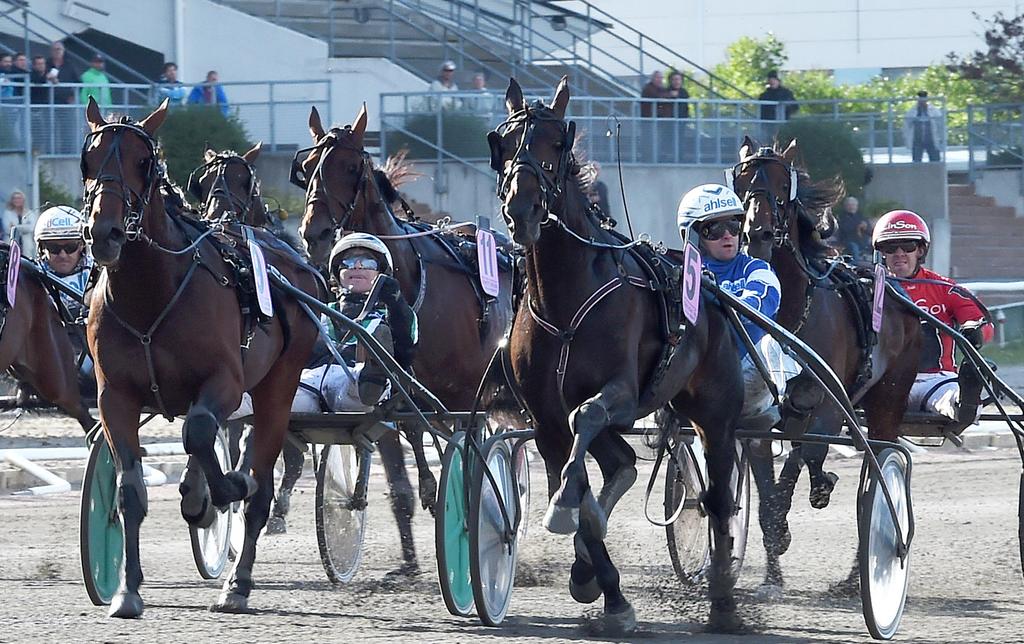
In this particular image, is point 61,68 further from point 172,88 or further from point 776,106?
point 776,106

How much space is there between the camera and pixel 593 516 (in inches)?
244

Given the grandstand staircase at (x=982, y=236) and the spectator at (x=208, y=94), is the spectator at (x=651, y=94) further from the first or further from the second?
the spectator at (x=208, y=94)

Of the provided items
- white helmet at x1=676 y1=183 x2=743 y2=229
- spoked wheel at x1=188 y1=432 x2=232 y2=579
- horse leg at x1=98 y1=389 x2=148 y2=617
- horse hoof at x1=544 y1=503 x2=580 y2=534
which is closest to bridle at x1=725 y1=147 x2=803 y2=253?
white helmet at x1=676 y1=183 x2=743 y2=229

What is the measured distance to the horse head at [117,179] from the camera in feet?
21.2

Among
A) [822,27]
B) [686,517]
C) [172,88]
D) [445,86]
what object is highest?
[822,27]

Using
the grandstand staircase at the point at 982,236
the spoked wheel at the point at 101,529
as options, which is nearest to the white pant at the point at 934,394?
the spoked wheel at the point at 101,529

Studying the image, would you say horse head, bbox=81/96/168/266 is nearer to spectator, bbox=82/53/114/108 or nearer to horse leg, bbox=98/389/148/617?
horse leg, bbox=98/389/148/617

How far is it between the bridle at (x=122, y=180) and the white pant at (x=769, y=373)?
2381 mm

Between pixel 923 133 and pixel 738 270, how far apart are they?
13207 millimetres

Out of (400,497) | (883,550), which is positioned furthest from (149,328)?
(883,550)

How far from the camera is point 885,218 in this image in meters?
9.37

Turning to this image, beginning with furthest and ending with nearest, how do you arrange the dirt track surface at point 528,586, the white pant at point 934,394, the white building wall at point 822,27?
1. the white building wall at point 822,27
2. the white pant at point 934,394
3. the dirt track surface at point 528,586

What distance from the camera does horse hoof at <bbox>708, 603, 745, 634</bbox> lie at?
6809 millimetres

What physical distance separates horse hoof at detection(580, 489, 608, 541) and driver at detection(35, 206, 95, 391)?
180 inches
